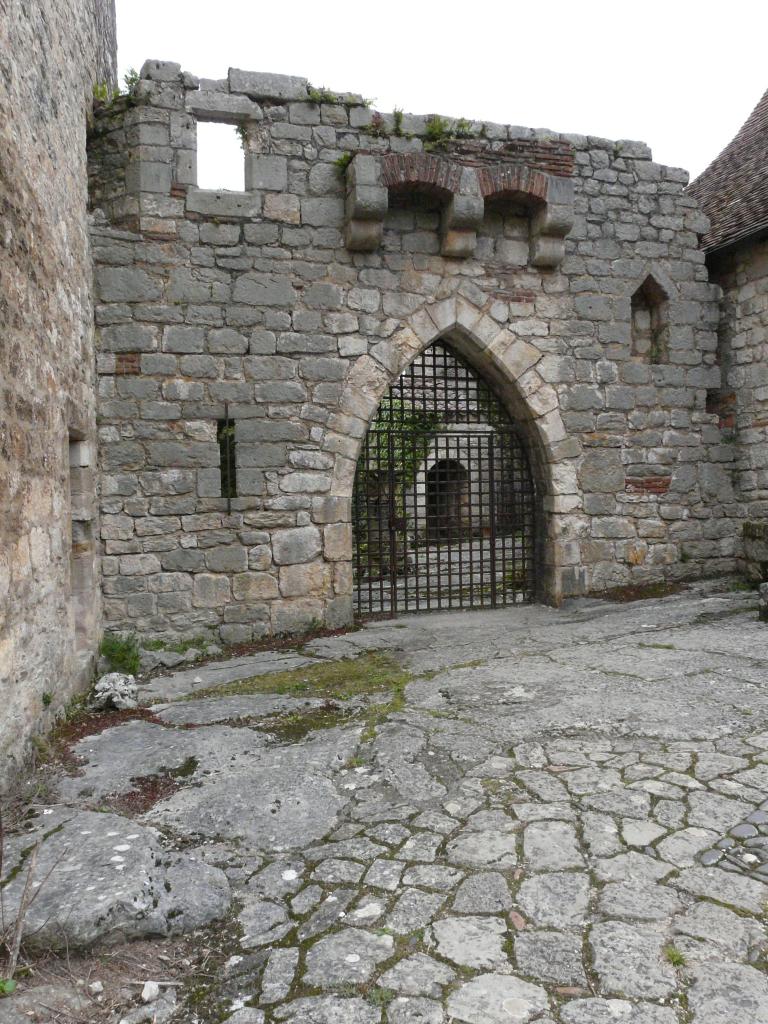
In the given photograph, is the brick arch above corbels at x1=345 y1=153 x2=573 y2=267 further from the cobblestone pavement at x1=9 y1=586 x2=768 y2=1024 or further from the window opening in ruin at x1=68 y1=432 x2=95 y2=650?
the cobblestone pavement at x1=9 y1=586 x2=768 y2=1024

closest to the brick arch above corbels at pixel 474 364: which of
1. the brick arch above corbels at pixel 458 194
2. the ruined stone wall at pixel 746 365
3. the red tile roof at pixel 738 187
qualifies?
the brick arch above corbels at pixel 458 194

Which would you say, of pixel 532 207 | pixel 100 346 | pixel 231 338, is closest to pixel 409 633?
pixel 231 338

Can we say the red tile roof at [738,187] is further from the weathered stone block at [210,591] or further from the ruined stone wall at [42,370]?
the ruined stone wall at [42,370]

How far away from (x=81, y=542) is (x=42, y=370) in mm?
1483

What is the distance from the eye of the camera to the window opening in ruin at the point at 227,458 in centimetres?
572

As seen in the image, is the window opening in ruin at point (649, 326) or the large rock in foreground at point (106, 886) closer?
the large rock in foreground at point (106, 886)

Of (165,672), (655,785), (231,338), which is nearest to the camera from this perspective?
(655,785)

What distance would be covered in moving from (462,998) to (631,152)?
22.7 feet

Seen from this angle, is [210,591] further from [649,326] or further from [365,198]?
[649,326]

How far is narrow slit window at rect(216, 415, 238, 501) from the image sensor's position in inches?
225

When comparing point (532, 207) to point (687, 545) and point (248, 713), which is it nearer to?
point (687, 545)

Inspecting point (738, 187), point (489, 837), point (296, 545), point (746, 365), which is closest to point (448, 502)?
point (296, 545)

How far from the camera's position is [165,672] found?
17.2ft

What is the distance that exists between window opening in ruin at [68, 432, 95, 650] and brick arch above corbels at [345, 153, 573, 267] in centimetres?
267
